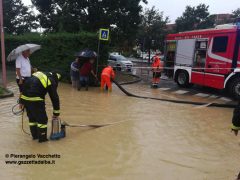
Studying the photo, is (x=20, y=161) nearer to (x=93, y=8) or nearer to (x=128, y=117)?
(x=128, y=117)

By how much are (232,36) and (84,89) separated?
6.33m

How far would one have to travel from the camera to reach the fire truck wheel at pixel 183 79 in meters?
16.4

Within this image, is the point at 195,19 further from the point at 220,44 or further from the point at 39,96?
the point at 39,96

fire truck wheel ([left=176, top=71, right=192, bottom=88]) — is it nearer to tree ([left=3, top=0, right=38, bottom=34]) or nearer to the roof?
the roof

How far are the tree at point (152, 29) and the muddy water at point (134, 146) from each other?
112 feet

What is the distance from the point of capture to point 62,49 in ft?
56.1

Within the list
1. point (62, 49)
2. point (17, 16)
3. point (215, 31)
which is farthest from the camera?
point (17, 16)

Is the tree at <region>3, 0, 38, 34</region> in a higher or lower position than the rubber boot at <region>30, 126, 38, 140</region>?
higher

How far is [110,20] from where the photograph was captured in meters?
23.1

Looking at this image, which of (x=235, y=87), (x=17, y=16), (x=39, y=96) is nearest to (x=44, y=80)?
(x=39, y=96)

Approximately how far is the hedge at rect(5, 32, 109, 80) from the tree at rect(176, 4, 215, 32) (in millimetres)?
32942

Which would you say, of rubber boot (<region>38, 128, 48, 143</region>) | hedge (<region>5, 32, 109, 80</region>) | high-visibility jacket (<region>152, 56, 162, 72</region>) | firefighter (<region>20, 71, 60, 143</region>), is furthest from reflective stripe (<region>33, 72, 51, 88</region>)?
high-visibility jacket (<region>152, 56, 162, 72</region>)

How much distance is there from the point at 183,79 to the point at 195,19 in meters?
36.6

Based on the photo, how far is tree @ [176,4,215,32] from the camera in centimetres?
4962
